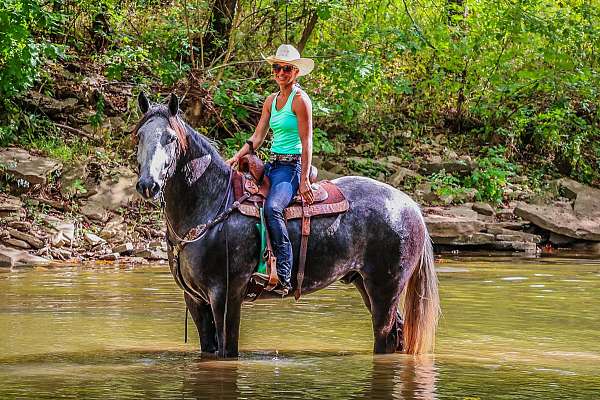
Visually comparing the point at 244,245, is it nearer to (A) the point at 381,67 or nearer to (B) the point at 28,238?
(B) the point at 28,238

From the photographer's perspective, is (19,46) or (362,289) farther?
(19,46)

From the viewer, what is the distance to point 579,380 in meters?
6.58

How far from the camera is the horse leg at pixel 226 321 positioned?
700cm

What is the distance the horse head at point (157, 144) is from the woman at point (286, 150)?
727 millimetres

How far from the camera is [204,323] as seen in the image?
7375mm

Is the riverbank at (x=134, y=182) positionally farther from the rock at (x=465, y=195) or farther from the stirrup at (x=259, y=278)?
the stirrup at (x=259, y=278)

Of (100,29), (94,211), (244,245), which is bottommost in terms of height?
(244,245)

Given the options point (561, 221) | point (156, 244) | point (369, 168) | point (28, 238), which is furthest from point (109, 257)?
point (561, 221)

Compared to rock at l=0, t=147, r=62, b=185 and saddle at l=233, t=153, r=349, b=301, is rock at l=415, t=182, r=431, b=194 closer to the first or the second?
rock at l=0, t=147, r=62, b=185

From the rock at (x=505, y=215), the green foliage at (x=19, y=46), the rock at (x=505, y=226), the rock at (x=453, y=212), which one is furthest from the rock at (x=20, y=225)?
the rock at (x=505, y=215)

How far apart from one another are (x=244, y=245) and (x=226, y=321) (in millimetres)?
587

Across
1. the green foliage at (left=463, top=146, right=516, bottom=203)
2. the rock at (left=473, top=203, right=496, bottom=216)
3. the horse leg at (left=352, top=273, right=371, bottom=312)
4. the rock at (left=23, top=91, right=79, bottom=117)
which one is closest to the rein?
the horse leg at (left=352, top=273, right=371, bottom=312)

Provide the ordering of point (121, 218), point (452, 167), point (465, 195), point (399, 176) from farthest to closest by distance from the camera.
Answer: point (452, 167) → point (399, 176) → point (465, 195) → point (121, 218)

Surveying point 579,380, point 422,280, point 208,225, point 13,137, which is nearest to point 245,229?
point 208,225
